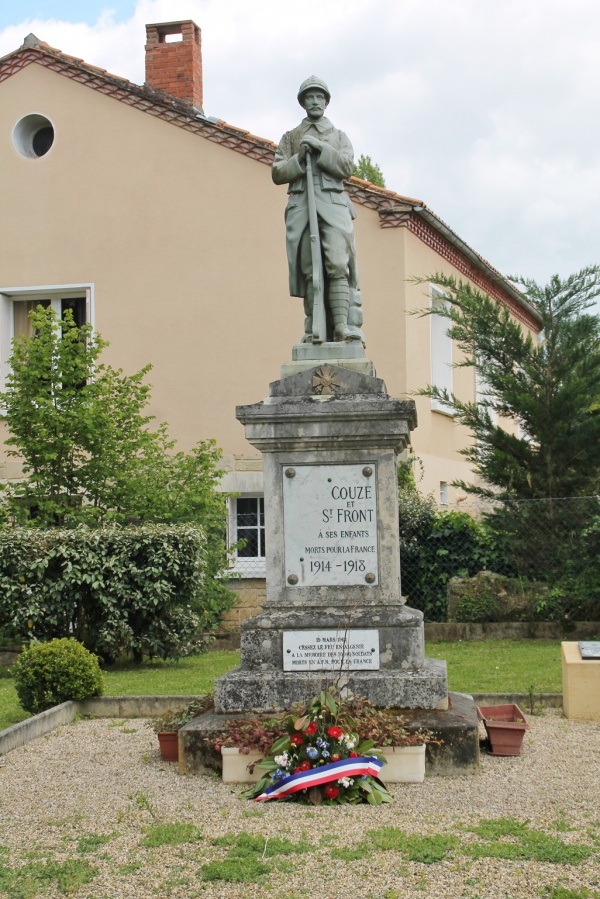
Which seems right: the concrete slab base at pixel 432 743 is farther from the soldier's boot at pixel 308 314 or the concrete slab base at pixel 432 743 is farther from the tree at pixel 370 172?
the tree at pixel 370 172

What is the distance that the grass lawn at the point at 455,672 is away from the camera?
33.1ft

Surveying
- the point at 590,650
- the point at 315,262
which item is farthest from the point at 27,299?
the point at 590,650

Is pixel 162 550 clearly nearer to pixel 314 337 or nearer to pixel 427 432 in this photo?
pixel 314 337

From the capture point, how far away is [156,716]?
9.27m

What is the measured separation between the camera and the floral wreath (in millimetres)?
6078

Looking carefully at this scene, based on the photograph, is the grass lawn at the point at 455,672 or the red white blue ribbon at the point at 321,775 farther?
the grass lawn at the point at 455,672

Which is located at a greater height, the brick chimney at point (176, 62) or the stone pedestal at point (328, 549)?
the brick chimney at point (176, 62)

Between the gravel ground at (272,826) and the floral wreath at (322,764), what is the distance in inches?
4.8

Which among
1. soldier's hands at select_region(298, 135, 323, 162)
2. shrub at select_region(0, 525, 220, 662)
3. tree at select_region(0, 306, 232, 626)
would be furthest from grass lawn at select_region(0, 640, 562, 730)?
soldier's hands at select_region(298, 135, 323, 162)

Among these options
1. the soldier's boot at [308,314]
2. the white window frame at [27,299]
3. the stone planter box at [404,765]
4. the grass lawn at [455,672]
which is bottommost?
the stone planter box at [404,765]

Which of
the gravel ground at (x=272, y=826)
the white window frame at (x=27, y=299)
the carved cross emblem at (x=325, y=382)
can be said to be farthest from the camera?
the white window frame at (x=27, y=299)

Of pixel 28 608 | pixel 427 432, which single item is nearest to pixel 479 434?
pixel 427 432

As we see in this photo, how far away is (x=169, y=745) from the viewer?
24.1ft

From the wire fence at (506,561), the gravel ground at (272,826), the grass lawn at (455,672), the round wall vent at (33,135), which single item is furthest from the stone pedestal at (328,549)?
the round wall vent at (33,135)
